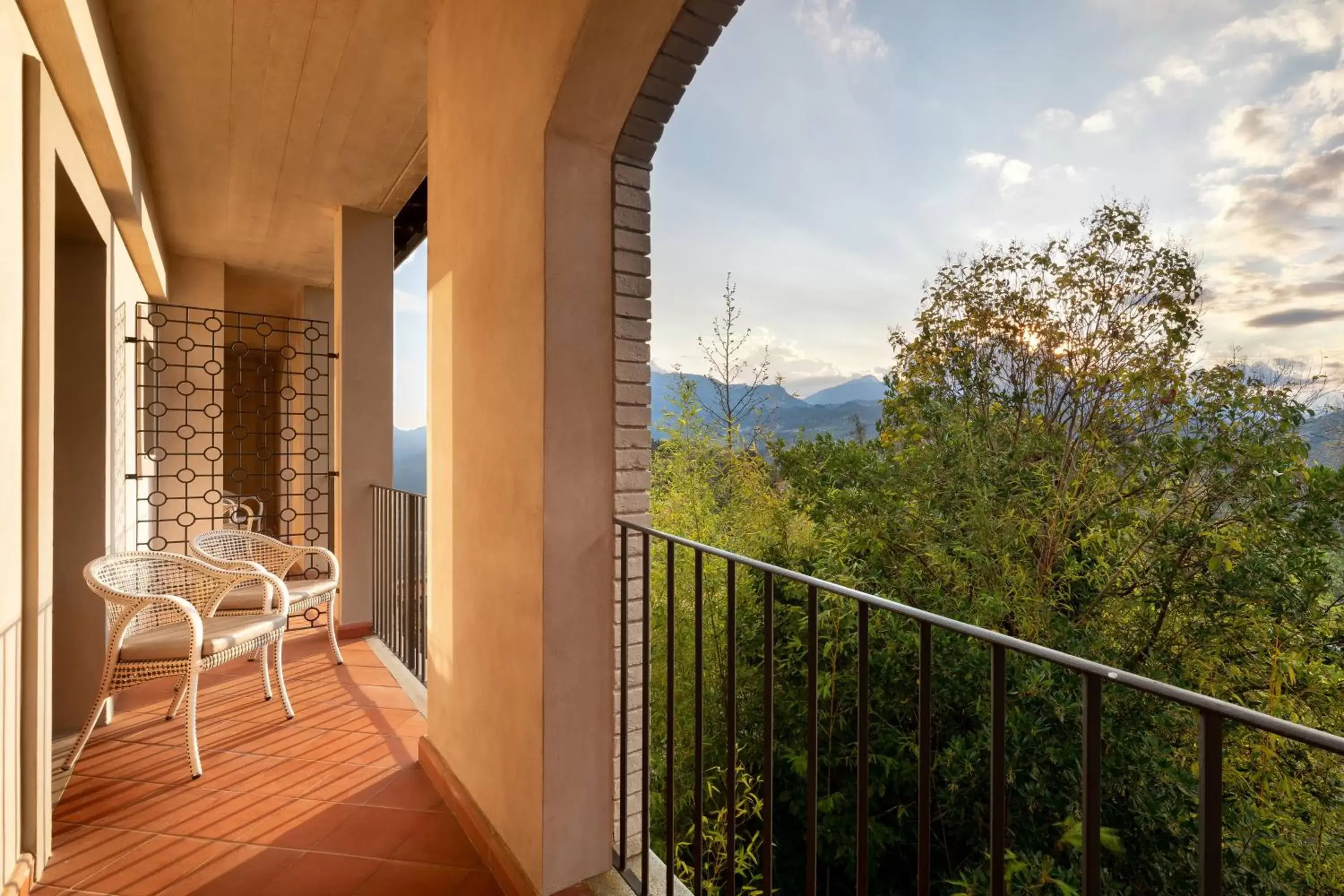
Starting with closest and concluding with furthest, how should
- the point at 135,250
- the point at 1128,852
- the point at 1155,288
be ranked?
the point at 1128,852
the point at 135,250
the point at 1155,288

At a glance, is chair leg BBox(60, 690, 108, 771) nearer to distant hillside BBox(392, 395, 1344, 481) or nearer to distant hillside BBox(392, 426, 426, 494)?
distant hillside BBox(392, 395, 1344, 481)

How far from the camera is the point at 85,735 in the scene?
2385 millimetres

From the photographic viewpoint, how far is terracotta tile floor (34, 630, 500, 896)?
185 centimetres

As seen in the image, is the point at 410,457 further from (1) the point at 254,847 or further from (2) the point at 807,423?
(1) the point at 254,847

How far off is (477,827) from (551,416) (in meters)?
1.28

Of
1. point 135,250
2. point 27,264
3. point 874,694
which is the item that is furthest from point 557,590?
point 135,250

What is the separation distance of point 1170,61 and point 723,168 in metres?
5.61

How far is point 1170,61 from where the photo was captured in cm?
701

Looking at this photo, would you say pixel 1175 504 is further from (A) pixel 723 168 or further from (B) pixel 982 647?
(A) pixel 723 168

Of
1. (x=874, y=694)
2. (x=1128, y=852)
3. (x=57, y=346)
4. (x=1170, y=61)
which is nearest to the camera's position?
(x=57, y=346)

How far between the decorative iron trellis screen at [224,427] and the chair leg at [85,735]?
168 centimetres

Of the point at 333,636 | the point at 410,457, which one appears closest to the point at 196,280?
the point at 410,457

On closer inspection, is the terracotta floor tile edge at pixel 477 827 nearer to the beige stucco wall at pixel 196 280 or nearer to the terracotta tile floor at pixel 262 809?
the terracotta tile floor at pixel 262 809

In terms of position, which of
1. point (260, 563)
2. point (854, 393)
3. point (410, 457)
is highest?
point (854, 393)
